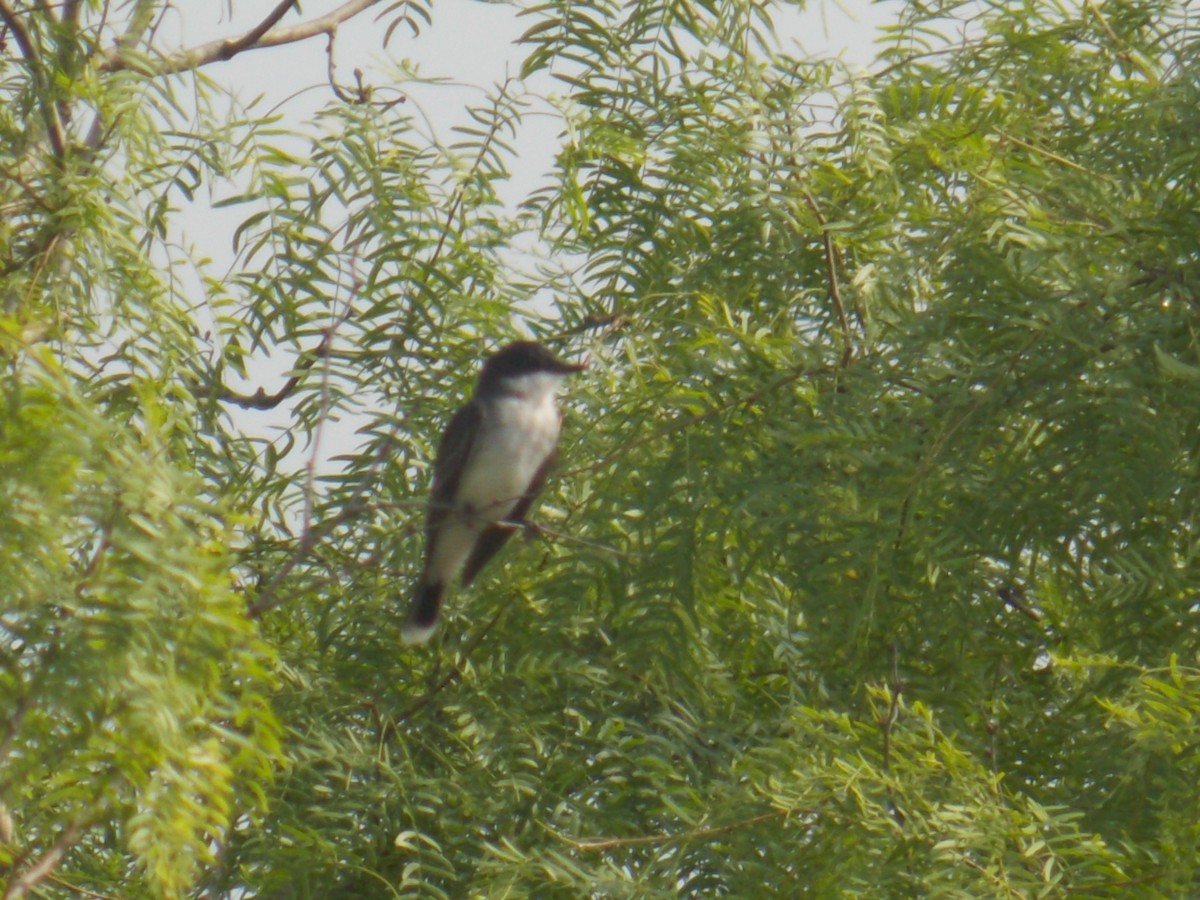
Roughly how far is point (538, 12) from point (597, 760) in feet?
6.21

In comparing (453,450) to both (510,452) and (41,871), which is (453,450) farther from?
(41,871)

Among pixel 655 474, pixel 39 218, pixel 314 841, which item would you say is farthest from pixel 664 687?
pixel 39 218

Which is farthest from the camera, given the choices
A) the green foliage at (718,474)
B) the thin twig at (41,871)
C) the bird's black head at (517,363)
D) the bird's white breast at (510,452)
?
the bird's white breast at (510,452)

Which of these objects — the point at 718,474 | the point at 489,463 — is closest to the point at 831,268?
the point at 718,474

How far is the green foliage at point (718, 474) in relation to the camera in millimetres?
3010

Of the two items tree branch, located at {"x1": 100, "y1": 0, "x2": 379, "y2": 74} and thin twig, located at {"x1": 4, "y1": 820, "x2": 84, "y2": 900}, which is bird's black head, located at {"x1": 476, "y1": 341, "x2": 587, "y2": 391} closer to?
tree branch, located at {"x1": 100, "y1": 0, "x2": 379, "y2": 74}

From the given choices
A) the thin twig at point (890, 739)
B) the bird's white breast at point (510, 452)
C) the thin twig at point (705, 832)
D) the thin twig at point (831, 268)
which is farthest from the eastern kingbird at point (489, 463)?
the thin twig at point (890, 739)

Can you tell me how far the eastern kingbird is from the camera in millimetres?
4340

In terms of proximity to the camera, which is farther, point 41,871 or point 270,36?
point 270,36

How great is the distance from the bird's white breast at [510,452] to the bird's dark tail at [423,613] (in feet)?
2.98

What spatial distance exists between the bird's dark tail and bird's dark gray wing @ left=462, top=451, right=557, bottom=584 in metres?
0.44

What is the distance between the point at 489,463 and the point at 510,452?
0.07 meters

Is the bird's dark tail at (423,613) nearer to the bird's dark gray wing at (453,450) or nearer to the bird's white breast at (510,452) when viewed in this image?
the bird's dark gray wing at (453,450)

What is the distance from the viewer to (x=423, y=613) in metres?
4.15
